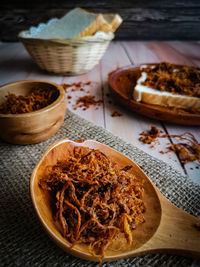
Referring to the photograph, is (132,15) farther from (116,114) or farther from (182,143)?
(182,143)

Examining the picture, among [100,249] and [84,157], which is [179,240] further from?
[84,157]

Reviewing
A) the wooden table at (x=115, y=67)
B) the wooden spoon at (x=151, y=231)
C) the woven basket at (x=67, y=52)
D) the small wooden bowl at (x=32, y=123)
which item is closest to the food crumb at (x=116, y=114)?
the wooden table at (x=115, y=67)

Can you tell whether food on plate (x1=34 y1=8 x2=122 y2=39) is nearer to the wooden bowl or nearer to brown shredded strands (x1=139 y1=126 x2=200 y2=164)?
the wooden bowl

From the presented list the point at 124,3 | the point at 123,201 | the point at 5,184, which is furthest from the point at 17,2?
the point at 123,201

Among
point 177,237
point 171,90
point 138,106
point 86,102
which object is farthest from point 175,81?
point 177,237

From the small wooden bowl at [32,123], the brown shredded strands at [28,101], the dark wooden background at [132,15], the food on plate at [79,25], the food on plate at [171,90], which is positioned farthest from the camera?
the dark wooden background at [132,15]

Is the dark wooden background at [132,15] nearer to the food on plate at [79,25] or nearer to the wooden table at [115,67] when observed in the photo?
the wooden table at [115,67]

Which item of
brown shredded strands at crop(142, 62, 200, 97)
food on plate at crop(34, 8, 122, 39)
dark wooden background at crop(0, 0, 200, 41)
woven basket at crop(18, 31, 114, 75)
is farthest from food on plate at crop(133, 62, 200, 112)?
dark wooden background at crop(0, 0, 200, 41)
